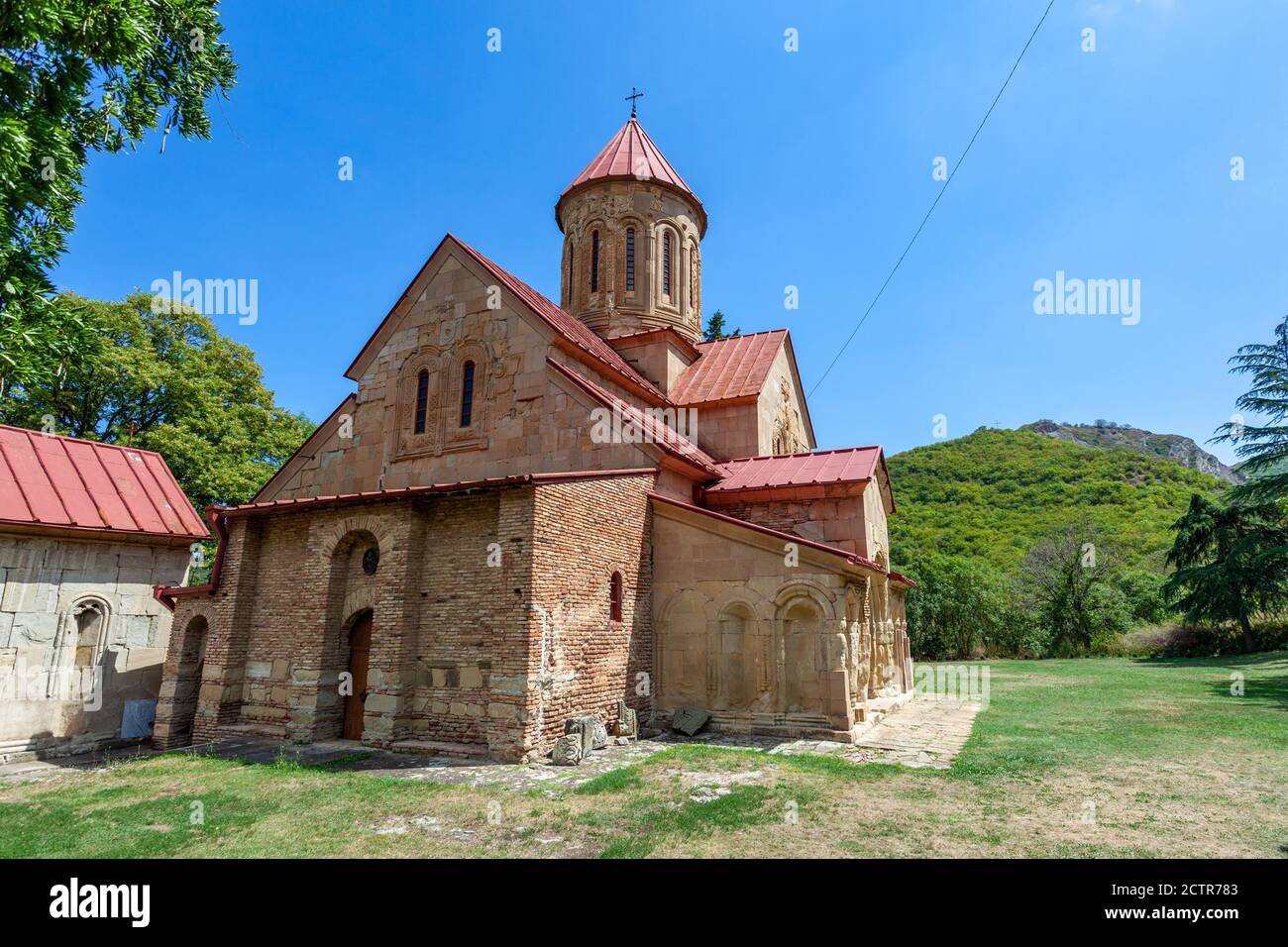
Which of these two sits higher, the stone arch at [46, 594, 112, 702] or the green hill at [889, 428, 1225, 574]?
the green hill at [889, 428, 1225, 574]

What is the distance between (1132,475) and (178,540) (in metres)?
62.5

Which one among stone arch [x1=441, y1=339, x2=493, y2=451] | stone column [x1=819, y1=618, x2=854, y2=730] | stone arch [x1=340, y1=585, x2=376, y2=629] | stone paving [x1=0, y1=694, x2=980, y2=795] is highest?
stone arch [x1=441, y1=339, x2=493, y2=451]

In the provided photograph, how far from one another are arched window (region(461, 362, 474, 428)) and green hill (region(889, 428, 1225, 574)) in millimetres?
27699

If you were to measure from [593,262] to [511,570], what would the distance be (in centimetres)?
1195

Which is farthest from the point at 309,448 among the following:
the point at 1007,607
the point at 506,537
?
the point at 1007,607

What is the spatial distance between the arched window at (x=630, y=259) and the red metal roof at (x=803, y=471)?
22.0 ft

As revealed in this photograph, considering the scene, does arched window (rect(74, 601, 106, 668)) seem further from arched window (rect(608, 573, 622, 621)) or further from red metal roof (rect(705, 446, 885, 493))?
red metal roof (rect(705, 446, 885, 493))

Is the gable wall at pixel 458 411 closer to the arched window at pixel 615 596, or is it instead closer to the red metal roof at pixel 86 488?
the arched window at pixel 615 596

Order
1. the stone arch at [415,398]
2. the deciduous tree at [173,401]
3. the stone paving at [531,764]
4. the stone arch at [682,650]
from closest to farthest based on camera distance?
the stone paving at [531,764] → the stone arch at [682,650] → the stone arch at [415,398] → the deciduous tree at [173,401]

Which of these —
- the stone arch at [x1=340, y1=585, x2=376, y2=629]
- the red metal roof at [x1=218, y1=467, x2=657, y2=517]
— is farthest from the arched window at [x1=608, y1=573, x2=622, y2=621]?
the stone arch at [x1=340, y1=585, x2=376, y2=629]

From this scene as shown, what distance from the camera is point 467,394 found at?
41.3 ft

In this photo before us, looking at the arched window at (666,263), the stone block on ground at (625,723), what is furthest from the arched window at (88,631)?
the arched window at (666,263)

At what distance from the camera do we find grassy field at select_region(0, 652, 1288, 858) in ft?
17.8

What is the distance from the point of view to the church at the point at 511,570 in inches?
370
